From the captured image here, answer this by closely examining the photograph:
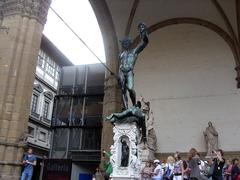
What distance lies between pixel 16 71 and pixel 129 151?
4.38 metres

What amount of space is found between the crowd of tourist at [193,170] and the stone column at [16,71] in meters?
3.39

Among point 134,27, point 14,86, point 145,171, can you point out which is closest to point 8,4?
point 14,86

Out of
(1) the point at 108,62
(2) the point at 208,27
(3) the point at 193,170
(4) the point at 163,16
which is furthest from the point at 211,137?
(3) the point at 193,170

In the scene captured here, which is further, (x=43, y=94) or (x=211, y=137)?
(x=43, y=94)

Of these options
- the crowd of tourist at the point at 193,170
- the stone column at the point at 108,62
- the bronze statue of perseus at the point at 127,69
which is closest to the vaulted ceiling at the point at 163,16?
the stone column at the point at 108,62

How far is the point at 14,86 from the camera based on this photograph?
911 centimetres

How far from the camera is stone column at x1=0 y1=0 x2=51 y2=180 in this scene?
332 inches

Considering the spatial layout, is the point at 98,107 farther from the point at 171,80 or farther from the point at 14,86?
the point at 14,86

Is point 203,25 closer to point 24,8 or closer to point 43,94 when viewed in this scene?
point 24,8

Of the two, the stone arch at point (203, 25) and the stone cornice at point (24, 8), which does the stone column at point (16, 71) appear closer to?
the stone cornice at point (24, 8)

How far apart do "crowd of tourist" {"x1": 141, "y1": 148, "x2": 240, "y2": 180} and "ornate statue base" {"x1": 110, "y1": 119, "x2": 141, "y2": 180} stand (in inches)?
42.1

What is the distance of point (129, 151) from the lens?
6.62m

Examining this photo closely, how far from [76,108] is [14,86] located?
34.0ft

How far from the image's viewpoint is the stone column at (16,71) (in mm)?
8430
